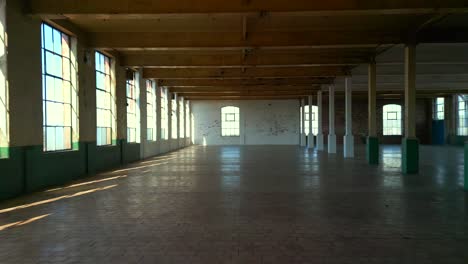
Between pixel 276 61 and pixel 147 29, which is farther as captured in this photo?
pixel 276 61

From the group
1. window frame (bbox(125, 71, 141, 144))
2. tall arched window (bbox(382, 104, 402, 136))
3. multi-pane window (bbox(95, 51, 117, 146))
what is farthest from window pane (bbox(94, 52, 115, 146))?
tall arched window (bbox(382, 104, 402, 136))

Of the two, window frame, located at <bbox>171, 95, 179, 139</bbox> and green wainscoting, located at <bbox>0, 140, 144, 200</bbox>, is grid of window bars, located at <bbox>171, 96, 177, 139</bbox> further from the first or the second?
green wainscoting, located at <bbox>0, 140, 144, 200</bbox>

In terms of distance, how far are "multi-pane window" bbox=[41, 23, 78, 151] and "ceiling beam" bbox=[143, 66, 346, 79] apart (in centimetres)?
776

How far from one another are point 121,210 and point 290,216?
9.59ft

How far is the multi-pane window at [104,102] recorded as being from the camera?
46.2 ft

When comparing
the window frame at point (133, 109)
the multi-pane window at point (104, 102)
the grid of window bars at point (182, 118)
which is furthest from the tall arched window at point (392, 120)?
the multi-pane window at point (104, 102)

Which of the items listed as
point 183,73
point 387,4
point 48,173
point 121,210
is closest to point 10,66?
point 48,173

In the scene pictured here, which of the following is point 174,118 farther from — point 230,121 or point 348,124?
point 348,124

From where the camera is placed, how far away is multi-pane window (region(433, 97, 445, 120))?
3574cm

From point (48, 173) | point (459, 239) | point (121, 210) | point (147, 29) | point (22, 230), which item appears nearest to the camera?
point (459, 239)

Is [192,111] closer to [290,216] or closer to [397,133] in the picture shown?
[397,133]

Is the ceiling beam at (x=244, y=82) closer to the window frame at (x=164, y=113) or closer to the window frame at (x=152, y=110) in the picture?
the window frame at (x=152, y=110)

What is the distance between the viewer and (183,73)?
19.5 meters

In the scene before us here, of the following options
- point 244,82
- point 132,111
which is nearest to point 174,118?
point 244,82
